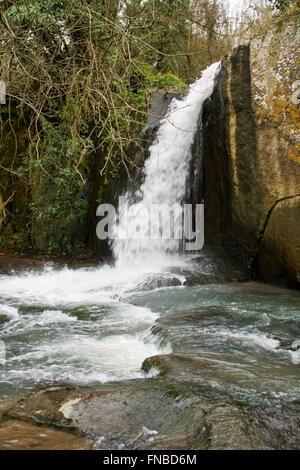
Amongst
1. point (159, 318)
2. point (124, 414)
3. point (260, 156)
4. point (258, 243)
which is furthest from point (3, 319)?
point (260, 156)

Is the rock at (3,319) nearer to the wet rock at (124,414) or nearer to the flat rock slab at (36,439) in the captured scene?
the wet rock at (124,414)

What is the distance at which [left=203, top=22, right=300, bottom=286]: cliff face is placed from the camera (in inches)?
213

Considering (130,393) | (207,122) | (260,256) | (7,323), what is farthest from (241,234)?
(130,393)

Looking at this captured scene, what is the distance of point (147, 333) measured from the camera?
3.58 metres

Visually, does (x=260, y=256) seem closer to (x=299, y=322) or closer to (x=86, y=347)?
(x=299, y=322)

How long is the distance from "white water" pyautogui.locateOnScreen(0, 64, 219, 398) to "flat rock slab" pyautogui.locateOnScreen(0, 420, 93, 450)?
2.30 feet

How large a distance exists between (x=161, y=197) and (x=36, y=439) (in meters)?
5.39

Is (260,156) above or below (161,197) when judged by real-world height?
above

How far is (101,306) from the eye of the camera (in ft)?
15.1

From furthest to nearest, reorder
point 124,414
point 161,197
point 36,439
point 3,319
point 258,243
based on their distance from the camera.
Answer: point 161,197, point 258,243, point 3,319, point 124,414, point 36,439

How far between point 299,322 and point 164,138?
417 centimetres

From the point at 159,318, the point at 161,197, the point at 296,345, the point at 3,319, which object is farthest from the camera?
the point at 161,197

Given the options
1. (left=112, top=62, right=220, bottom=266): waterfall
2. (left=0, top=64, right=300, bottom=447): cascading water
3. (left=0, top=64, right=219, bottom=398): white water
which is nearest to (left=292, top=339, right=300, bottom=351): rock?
(left=0, top=64, right=300, bottom=447): cascading water

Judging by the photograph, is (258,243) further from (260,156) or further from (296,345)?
(296,345)
